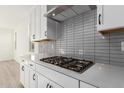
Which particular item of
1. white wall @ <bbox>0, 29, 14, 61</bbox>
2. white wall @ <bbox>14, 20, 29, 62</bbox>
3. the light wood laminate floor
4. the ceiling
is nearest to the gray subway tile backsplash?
the light wood laminate floor

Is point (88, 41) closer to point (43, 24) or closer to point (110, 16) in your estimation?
point (110, 16)

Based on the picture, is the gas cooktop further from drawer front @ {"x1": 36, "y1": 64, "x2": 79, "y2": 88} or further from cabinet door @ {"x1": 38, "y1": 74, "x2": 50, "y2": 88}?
cabinet door @ {"x1": 38, "y1": 74, "x2": 50, "y2": 88}

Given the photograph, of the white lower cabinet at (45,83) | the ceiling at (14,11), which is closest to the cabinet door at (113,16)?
the white lower cabinet at (45,83)

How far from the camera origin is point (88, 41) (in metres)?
1.64

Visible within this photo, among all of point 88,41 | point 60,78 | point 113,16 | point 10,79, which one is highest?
point 113,16

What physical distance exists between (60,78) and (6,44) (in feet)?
25.1

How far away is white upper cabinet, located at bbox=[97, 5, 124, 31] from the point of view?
2.99ft

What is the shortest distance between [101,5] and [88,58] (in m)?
0.86

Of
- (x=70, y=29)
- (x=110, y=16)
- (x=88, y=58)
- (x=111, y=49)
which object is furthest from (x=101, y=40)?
(x=70, y=29)

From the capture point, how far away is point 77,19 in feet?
6.12

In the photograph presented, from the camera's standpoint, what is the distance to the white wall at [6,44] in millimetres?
7399

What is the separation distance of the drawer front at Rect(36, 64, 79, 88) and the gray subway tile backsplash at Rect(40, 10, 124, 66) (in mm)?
676

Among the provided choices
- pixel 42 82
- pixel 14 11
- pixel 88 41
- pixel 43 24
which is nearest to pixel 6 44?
pixel 14 11
